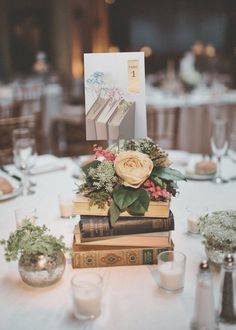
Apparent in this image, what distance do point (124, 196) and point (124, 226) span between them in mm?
87

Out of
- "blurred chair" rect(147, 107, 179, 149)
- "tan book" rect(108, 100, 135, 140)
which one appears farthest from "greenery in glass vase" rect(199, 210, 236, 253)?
"blurred chair" rect(147, 107, 179, 149)

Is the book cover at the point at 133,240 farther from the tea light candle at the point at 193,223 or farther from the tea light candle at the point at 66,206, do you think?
the tea light candle at the point at 66,206

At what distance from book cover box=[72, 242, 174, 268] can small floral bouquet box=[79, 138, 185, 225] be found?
96mm

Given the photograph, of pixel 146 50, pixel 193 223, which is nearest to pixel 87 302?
pixel 193 223

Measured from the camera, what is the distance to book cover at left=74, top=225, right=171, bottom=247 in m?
1.36

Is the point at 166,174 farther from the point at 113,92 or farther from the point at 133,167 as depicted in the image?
the point at 113,92

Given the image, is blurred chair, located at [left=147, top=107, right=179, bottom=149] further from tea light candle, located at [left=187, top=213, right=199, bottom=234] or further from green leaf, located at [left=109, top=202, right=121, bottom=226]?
green leaf, located at [left=109, top=202, right=121, bottom=226]

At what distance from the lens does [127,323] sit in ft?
3.64

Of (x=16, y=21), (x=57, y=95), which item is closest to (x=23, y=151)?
(x=57, y=95)

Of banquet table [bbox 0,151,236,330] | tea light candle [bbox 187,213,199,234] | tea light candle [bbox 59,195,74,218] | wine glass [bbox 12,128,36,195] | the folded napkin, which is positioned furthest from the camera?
the folded napkin

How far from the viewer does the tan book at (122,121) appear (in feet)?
4.85

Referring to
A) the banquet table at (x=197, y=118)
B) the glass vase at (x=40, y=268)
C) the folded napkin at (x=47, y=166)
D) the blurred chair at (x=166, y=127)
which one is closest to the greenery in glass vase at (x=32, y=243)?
the glass vase at (x=40, y=268)

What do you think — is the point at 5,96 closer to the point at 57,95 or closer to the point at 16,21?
the point at 57,95

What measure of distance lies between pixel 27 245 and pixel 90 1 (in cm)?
848
